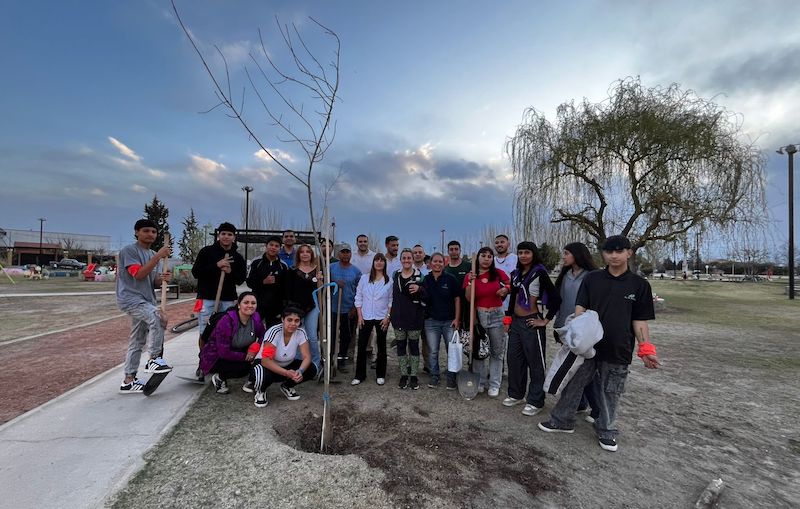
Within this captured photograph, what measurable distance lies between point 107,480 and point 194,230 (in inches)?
1186

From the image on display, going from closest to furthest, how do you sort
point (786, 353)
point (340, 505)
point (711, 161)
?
point (340, 505) → point (786, 353) → point (711, 161)

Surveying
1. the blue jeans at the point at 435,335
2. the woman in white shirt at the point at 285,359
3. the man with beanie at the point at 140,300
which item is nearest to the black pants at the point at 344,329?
the woman in white shirt at the point at 285,359

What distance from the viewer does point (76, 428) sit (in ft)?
10.6

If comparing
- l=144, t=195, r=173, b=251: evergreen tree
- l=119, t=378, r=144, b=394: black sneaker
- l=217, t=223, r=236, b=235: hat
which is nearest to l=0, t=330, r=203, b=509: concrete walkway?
l=119, t=378, r=144, b=394: black sneaker

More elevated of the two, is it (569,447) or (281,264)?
(281,264)

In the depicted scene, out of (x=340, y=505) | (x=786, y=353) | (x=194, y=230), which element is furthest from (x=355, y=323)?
(x=194, y=230)

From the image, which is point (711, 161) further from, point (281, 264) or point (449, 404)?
point (281, 264)

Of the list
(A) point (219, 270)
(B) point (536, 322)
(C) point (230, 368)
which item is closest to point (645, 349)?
(B) point (536, 322)

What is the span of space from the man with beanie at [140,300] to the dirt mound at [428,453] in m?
1.70

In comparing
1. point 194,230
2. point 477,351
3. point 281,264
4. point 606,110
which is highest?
point 606,110

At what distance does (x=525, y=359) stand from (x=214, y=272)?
3807mm

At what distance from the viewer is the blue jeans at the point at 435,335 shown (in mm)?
4676

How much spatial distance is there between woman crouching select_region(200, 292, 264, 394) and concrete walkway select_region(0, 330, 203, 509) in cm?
36

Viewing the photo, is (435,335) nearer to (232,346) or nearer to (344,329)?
(344,329)
